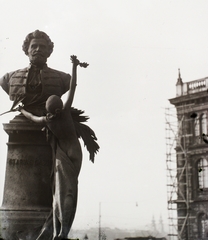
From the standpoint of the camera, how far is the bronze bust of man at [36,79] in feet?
19.0

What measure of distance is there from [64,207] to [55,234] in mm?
286

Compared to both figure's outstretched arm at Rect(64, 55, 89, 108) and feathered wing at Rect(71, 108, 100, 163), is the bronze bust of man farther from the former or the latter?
figure's outstretched arm at Rect(64, 55, 89, 108)

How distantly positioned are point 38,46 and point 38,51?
59 millimetres

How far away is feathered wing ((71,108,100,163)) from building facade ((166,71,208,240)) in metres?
23.9

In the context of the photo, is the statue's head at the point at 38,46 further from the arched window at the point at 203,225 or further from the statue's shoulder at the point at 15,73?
the arched window at the point at 203,225

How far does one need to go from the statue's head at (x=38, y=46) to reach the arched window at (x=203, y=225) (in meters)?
24.6

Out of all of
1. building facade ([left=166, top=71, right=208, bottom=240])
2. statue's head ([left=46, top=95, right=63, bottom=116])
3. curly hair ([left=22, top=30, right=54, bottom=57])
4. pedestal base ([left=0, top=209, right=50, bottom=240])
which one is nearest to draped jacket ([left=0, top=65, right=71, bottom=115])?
curly hair ([left=22, top=30, right=54, bottom=57])

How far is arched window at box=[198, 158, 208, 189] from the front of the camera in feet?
97.0

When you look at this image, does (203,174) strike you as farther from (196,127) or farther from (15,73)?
(15,73)

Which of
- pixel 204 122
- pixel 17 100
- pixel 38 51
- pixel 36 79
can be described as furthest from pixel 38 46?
pixel 204 122

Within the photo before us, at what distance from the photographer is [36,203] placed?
5.54m

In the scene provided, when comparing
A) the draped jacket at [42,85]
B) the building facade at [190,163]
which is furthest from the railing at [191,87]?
the draped jacket at [42,85]

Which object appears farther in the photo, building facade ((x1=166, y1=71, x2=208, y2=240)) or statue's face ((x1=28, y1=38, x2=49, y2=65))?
building facade ((x1=166, y1=71, x2=208, y2=240))

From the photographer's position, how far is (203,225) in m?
29.3
